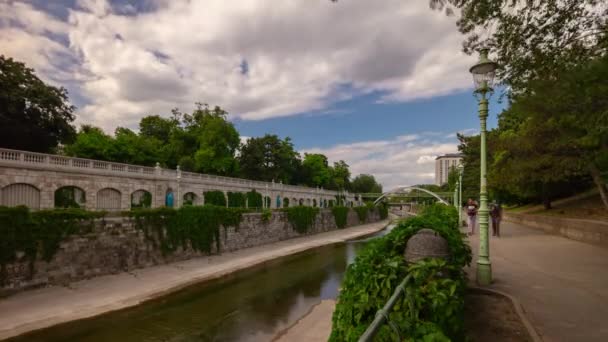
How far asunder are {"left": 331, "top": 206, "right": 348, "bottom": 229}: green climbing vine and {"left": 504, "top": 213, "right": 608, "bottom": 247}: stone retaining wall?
25884 millimetres

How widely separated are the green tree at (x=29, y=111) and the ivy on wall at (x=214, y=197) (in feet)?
50.6

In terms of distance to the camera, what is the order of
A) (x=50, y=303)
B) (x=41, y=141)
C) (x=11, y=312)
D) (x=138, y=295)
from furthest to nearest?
(x=41, y=141), (x=138, y=295), (x=50, y=303), (x=11, y=312)

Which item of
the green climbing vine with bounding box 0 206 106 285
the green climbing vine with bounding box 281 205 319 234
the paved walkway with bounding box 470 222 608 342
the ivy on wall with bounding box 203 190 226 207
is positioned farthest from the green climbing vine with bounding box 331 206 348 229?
the green climbing vine with bounding box 0 206 106 285

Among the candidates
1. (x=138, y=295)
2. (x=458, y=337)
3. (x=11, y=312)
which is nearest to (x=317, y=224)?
(x=138, y=295)

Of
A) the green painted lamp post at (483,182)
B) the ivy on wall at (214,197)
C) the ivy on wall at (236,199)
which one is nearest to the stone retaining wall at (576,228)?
the green painted lamp post at (483,182)

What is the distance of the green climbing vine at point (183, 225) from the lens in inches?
758

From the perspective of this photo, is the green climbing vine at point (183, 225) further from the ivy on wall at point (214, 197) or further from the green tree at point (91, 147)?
the green tree at point (91, 147)

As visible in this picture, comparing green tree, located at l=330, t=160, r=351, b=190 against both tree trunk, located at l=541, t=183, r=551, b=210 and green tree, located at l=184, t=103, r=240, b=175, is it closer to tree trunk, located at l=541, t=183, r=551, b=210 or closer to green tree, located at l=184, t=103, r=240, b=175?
green tree, located at l=184, t=103, r=240, b=175

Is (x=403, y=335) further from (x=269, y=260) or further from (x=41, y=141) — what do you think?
(x=41, y=141)

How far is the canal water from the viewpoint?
10734 mm

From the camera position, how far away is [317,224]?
1661 inches

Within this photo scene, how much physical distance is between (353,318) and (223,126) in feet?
180

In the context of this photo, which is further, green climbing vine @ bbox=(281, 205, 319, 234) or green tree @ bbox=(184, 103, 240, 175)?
green tree @ bbox=(184, 103, 240, 175)

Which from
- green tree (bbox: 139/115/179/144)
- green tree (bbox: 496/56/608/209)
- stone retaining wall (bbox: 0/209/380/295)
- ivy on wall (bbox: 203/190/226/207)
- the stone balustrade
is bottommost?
stone retaining wall (bbox: 0/209/380/295)
